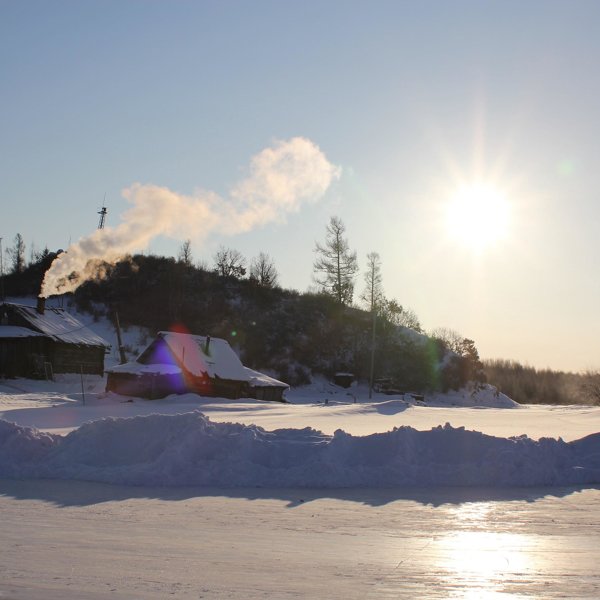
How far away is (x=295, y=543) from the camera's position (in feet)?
24.5

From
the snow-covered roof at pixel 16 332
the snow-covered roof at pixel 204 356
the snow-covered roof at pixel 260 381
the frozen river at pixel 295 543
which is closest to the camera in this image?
the frozen river at pixel 295 543

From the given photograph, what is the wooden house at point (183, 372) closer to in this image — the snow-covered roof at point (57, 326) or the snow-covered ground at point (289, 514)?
the snow-covered roof at point (57, 326)

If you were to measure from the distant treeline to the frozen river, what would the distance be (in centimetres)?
6554

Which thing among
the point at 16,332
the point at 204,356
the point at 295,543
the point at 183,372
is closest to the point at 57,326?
the point at 16,332

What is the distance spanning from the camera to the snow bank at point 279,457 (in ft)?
37.3

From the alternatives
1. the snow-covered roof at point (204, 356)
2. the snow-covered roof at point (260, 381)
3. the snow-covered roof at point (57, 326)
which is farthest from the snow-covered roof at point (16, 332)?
the snow-covered roof at point (260, 381)

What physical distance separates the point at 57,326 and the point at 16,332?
145 inches

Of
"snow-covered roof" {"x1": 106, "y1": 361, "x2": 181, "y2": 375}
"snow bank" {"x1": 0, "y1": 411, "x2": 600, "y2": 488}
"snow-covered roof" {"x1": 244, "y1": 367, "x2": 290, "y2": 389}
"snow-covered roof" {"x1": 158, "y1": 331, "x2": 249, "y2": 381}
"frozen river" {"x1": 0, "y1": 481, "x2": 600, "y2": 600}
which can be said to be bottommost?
"frozen river" {"x1": 0, "y1": 481, "x2": 600, "y2": 600}

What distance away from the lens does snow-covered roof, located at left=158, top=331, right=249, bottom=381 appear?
42188mm

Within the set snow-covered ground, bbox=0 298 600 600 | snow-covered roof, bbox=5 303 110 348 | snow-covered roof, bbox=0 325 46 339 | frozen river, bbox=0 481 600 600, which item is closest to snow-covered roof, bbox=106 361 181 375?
snow-covered roof, bbox=0 325 46 339

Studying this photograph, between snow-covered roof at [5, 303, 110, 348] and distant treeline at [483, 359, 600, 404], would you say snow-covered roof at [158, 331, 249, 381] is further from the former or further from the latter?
distant treeline at [483, 359, 600, 404]

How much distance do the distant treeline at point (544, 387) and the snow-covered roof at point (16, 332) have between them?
2065 inches

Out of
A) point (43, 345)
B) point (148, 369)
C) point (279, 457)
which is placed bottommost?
point (279, 457)

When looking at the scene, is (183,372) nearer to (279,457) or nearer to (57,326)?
(57,326)
